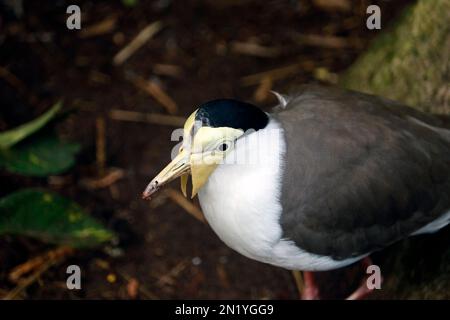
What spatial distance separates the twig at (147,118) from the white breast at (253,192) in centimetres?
133

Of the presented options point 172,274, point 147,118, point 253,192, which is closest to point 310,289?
point 172,274

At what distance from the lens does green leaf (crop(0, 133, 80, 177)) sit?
3270 millimetres

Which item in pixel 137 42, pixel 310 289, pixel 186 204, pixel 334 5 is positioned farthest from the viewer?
pixel 334 5

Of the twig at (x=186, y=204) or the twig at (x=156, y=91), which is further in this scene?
the twig at (x=156, y=91)

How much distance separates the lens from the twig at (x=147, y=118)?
3.95m

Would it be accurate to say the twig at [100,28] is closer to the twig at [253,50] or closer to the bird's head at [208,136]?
the twig at [253,50]

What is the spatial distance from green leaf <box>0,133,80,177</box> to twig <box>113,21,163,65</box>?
874 millimetres

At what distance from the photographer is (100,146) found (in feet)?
12.6

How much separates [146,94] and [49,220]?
1187mm

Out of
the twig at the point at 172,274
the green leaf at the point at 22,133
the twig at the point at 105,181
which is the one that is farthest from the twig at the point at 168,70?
the twig at the point at 172,274

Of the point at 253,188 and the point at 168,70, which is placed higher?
the point at 168,70

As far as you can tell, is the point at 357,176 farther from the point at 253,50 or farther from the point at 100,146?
the point at 253,50

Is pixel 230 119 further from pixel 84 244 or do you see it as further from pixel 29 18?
pixel 29 18

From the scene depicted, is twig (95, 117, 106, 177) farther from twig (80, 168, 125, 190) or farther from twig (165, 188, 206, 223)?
twig (165, 188, 206, 223)
